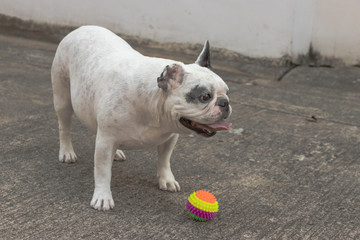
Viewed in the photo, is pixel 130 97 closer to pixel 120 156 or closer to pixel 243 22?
pixel 120 156

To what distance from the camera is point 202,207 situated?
10.5 ft

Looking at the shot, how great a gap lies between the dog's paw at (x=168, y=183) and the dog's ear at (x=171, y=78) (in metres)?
0.88

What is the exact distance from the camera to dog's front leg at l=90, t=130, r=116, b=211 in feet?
10.9

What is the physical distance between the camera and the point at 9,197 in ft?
11.1

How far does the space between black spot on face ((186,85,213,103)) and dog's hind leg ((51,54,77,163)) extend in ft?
4.11

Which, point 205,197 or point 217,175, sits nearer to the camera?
point 205,197

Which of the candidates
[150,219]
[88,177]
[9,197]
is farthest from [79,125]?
[150,219]

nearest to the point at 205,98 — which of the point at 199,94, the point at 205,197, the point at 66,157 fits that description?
the point at 199,94

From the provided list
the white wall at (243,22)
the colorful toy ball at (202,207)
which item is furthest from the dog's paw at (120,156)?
the white wall at (243,22)

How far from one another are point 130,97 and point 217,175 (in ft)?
3.69

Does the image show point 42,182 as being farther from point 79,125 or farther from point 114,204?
point 79,125

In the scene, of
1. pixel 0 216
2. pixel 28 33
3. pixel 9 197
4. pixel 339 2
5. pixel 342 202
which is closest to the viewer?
pixel 0 216

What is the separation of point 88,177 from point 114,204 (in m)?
0.49

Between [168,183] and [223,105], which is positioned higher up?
[223,105]
